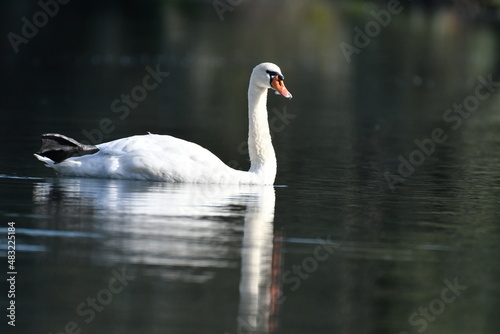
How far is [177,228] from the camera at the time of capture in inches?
455

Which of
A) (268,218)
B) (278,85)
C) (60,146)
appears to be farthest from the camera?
(278,85)

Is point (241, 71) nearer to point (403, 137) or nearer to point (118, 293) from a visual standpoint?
point (403, 137)

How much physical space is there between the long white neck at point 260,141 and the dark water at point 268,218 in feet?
0.92

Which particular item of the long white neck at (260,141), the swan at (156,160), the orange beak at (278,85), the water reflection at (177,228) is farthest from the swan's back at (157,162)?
the orange beak at (278,85)

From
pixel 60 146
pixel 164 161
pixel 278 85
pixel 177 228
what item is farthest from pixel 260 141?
pixel 177 228

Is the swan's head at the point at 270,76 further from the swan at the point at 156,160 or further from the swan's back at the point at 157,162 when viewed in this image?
the swan's back at the point at 157,162

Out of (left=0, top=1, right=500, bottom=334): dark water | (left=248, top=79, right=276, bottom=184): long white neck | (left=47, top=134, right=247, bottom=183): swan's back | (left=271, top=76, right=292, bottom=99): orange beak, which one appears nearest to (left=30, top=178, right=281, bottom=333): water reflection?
(left=0, top=1, right=500, bottom=334): dark water

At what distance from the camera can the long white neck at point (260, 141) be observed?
591 inches

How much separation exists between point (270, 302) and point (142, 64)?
1194 inches

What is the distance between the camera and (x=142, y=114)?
24.8 metres

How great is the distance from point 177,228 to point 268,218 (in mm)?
1259

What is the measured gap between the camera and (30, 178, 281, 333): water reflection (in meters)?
9.59

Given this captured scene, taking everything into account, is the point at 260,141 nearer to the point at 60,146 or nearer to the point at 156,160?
the point at 156,160

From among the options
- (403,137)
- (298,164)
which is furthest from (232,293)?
(403,137)
